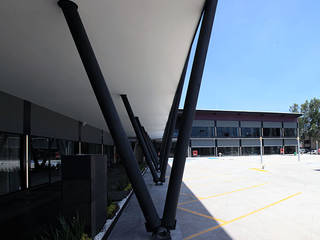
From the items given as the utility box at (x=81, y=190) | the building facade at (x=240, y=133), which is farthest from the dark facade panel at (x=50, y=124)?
the building facade at (x=240, y=133)

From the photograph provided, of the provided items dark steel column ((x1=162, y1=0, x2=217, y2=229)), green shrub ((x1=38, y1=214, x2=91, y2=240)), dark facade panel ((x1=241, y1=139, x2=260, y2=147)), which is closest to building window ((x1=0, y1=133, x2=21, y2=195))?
green shrub ((x1=38, y1=214, x2=91, y2=240))

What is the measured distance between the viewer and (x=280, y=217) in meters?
6.95

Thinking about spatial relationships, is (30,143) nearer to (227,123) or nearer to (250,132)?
(227,123)

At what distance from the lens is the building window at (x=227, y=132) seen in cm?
5391

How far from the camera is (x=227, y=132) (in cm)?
5453

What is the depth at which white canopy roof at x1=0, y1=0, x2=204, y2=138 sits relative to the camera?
4609 mm

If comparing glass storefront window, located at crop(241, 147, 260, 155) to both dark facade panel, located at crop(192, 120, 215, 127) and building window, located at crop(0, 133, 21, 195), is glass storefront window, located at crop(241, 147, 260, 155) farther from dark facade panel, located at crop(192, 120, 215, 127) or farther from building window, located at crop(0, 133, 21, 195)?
building window, located at crop(0, 133, 21, 195)

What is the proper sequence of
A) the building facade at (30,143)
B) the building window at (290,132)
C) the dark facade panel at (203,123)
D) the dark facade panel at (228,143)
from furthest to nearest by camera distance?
the building window at (290,132)
the dark facade panel at (228,143)
the dark facade panel at (203,123)
the building facade at (30,143)

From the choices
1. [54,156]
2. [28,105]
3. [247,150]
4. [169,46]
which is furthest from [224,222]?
[247,150]

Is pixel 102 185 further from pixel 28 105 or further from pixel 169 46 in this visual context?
pixel 28 105

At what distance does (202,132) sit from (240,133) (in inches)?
394

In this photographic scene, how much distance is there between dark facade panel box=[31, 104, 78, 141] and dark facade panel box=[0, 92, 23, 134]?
112 centimetres

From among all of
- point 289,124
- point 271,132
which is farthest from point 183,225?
point 289,124

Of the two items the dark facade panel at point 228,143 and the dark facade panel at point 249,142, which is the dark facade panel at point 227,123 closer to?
the dark facade panel at point 228,143
